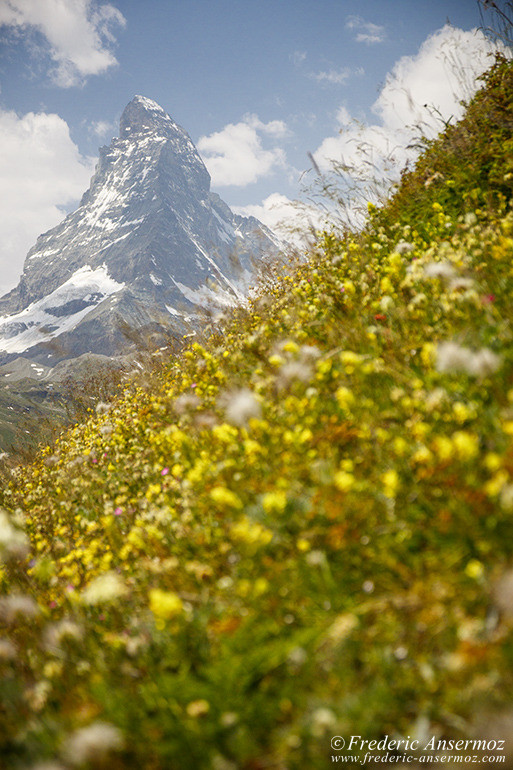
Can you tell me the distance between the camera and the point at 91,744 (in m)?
1.33

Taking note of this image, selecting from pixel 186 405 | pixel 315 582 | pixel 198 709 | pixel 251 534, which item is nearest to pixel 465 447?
pixel 315 582

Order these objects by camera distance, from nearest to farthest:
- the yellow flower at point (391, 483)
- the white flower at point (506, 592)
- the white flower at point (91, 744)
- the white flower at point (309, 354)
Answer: the white flower at point (506, 592)
the white flower at point (91, 744)
the yellow flower at point (391, 483)
the white flower at point (309, 354)

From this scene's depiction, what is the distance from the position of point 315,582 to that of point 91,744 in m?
0.92

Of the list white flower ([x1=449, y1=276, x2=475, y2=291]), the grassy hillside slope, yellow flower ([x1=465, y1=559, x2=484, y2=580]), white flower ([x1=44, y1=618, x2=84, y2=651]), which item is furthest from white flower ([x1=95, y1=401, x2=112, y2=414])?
yellow flower ([x1=465, y1=559, x2=484, y2=580])

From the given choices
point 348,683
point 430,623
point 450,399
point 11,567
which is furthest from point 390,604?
point 11,567

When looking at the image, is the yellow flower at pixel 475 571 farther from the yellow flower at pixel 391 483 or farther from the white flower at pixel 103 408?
the white flower at pixel 103 408

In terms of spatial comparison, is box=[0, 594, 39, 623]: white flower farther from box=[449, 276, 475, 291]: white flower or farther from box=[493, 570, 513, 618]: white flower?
box=[449, 276, 475, 291]: white flower

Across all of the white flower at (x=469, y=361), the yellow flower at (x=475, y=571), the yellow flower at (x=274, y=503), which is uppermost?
the white flower at (x=469, y=361)

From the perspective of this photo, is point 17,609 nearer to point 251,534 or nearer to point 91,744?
point 91,744

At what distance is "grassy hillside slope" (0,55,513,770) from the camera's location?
1348 millimetres

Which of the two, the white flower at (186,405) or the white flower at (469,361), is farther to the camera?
the white flower at (186,405)

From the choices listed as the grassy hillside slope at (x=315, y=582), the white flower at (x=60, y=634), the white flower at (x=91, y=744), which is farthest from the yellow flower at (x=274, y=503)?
the white flower at (x=60, y=634)

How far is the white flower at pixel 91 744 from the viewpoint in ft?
4.33

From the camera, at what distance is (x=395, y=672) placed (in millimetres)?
1413
